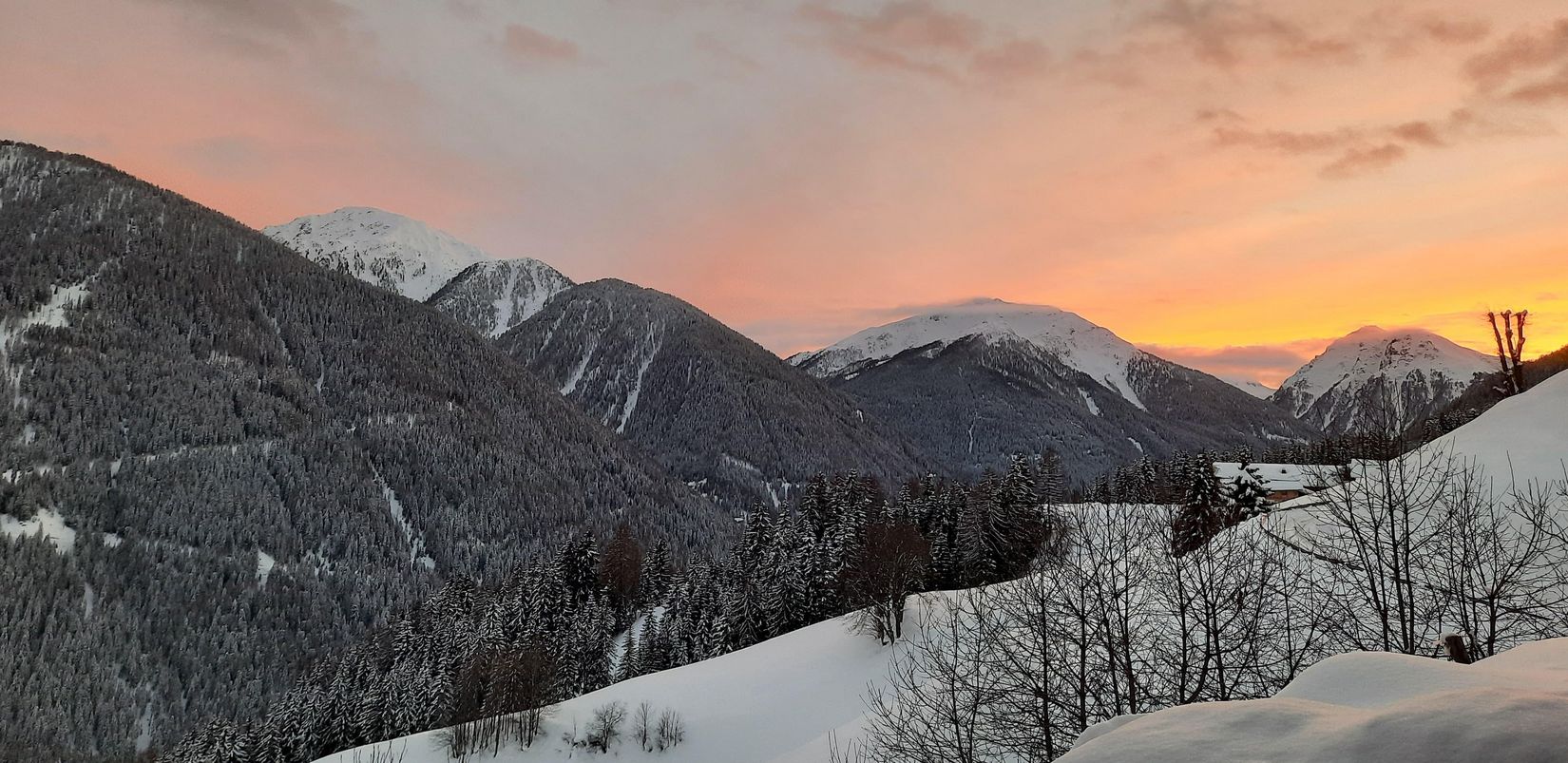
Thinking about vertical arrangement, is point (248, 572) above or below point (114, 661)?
above

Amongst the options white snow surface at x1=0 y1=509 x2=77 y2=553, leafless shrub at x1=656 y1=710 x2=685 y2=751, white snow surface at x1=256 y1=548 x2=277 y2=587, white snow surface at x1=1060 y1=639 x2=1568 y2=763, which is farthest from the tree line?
white snow surface at x1=0 y1=509 x2=77 y2=553

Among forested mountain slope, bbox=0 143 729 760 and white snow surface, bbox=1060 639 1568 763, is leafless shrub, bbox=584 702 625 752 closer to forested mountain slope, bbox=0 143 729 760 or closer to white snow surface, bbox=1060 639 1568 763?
white snow surface, bbox=1060 639 1568 763

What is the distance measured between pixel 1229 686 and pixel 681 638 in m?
56.3

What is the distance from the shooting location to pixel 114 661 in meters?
114

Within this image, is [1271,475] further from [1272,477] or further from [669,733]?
[669,733]

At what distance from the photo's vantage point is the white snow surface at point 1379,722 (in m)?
3.69

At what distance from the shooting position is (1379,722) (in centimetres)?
405

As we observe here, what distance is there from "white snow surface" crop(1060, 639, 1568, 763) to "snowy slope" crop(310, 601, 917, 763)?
2853 cm

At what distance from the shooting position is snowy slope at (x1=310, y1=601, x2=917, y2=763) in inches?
1389

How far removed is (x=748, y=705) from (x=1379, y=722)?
3895 cm

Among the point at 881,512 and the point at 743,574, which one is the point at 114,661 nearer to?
the point at 743,574

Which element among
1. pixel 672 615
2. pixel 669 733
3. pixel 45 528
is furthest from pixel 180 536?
pixel 669 733

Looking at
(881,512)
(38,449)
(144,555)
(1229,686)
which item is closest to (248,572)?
(144,555)

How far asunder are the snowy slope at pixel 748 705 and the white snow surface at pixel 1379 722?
28.5 meters
